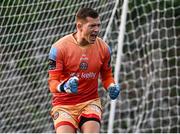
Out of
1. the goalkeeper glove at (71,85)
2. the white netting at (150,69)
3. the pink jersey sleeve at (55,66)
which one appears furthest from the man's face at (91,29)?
the white netting at (150,69)

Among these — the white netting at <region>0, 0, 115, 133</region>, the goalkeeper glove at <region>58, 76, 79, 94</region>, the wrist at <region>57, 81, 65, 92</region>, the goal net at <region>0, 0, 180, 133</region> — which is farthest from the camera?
the goal net at <region>0, 0, 180, 133</region>

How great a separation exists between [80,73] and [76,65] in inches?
2.8

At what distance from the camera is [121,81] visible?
9758mm

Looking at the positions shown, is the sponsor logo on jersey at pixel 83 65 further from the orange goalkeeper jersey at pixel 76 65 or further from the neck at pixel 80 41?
the neck at pixel 80 41

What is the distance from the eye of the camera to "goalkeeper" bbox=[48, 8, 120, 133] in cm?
508

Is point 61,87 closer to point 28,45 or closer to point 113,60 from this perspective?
point 28,45

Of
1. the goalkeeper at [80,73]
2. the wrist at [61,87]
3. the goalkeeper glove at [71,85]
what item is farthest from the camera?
the goalkeeper at [80,73]

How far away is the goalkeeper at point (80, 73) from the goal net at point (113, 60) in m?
2.13

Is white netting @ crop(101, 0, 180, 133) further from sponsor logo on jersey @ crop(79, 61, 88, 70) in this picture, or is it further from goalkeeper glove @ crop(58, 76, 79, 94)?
goalkeeper glove @ crop(58, 76, 79, 94)

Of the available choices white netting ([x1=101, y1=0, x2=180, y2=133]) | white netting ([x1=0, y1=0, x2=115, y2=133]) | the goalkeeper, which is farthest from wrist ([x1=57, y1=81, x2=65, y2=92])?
white netting ([x1=101, y1=0, x2=180, y2=133])

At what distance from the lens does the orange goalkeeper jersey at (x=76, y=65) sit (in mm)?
5102

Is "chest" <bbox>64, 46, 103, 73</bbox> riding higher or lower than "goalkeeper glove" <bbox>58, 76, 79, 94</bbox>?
higher

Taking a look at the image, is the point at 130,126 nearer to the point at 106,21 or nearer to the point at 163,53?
the point at 163,53

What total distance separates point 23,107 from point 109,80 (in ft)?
9.79
